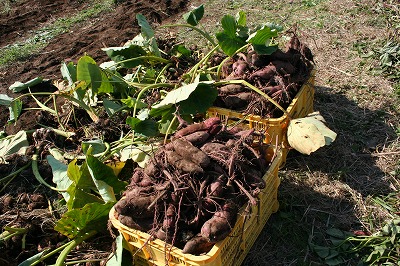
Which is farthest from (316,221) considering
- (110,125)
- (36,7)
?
(36,7)

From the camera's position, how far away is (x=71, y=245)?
2381mm

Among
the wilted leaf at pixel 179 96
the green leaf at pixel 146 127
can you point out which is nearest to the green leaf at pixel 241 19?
the wilted leaf at pixel 179 96

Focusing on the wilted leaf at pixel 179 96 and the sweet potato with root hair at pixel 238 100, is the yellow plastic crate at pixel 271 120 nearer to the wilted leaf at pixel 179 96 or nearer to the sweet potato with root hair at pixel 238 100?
the sweet potato with root hair at pixel 238 100

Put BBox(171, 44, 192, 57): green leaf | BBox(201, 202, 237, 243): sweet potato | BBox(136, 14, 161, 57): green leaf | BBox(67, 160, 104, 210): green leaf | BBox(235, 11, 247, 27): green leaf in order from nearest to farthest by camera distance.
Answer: BBox(201, 202, 237, 243): sweet potato
BBox(67, 160, 104, 210): green leaf
BBox(235, 11, 247, 27): green leaf
BBox(136, 14, 161, 57): green leaf
BBox(171, 44, 192, 57): green leaf

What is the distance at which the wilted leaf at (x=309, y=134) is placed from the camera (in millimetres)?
2535

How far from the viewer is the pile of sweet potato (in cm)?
285

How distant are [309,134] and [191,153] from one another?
867 mm

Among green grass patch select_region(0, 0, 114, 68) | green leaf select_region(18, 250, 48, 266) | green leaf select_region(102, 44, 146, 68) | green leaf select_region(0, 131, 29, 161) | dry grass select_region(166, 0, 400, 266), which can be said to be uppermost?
green leaf select_region(102, 44, 146, 68)

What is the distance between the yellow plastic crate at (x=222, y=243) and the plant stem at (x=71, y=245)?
35 centimetres

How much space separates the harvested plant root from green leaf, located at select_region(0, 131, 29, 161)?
1.40 metres

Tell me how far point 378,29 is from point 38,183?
397 cm

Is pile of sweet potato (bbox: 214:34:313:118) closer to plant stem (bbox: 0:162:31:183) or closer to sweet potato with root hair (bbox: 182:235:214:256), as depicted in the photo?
sweet potato with root hair (bbox: 182:235:214:256)

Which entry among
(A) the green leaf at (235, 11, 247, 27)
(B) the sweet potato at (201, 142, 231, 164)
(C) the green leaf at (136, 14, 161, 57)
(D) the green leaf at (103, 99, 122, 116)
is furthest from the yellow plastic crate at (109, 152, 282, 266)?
(C) the green leaf at (136, 14, 161, 57)

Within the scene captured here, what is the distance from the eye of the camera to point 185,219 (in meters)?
2.05
